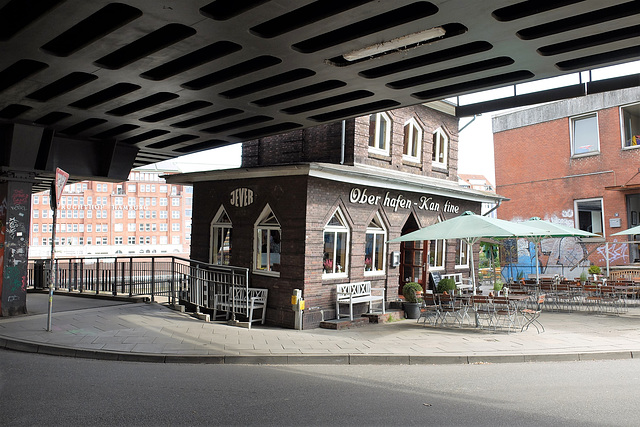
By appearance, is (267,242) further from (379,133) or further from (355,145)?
(379,133)

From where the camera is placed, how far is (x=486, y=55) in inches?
279

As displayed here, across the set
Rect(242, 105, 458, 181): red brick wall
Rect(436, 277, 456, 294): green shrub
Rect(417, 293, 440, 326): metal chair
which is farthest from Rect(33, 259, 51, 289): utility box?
Rect(436, 277, 456, 294): green shrub

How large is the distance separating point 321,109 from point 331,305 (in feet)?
17.2

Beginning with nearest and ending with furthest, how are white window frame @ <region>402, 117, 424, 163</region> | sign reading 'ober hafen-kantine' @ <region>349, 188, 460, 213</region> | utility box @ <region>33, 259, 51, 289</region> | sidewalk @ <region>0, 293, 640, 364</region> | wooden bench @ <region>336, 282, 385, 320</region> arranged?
sidewalk @ <region>0, 293, 640, 364</region> < wooden bench @ <region>336, 282, 385, 320</region> < sign reading 'ober hafen-kantine' @ <region>349, 188, 460, 213</region> < white window frame @ <region>402, 117, 424, 163</region> < utility box @ <region>33, 259, 51, 289</region>

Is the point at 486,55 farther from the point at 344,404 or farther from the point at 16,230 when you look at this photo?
the point at 16,230

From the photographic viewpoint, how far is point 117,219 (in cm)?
9606

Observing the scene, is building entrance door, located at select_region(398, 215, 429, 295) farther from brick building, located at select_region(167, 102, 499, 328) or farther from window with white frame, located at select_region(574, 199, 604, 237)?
window with white frame, located at select_region(574, 199, 604, 237)

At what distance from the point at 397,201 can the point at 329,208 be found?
10.1 feet

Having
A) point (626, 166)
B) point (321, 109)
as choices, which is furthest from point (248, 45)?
point (626, 166)

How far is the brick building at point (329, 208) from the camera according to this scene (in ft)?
40.8

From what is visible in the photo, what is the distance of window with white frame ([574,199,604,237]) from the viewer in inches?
926

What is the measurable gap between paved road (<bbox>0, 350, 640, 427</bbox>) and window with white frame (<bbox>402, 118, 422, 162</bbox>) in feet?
31.8

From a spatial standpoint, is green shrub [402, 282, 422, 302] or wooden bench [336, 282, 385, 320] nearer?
wooden bench [336, 282, 385, 320]

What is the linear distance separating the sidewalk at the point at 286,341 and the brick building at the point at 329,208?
1.88m
